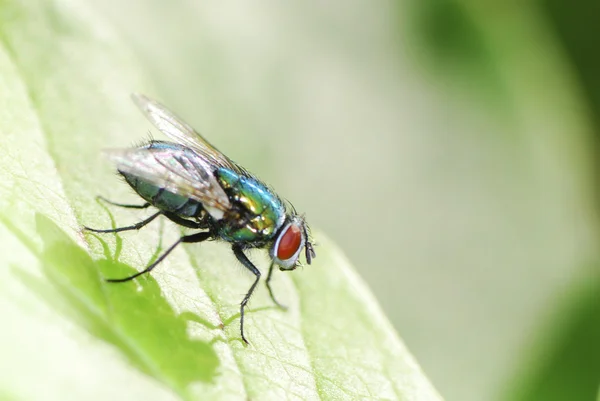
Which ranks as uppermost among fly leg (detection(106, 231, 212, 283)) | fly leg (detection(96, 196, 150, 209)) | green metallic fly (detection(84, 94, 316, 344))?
green metallic fly (detection(84, 94, 316, 344))

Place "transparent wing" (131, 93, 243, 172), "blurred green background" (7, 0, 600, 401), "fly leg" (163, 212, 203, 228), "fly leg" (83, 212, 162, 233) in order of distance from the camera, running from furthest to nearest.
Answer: "blurred green background" (7, 0, 600, 401), "transparent wing" (131, 93, 243, 172), "fly leg" (163, 212, 203, 228), "fly leg" (83, 212, 162, 233)

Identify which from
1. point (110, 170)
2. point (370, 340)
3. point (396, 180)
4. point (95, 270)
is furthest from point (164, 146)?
point (396, 180)

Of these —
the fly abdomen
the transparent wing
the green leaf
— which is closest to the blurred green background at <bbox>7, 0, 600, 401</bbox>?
the transparent wing

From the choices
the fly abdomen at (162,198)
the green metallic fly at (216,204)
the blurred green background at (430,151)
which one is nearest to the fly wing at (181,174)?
the green metallic fly at (216,204)

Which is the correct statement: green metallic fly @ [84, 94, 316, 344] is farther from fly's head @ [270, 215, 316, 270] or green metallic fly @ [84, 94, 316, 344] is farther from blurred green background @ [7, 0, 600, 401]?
blurred green background @ [7, 0, 600, 401]

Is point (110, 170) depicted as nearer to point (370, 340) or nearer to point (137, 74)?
point (137, 74)

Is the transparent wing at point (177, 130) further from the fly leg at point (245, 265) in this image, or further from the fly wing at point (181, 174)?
the fly leg at point (245, 265)

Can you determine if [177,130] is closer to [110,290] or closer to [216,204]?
[216,204]

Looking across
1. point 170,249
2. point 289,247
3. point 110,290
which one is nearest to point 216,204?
point 170,249
